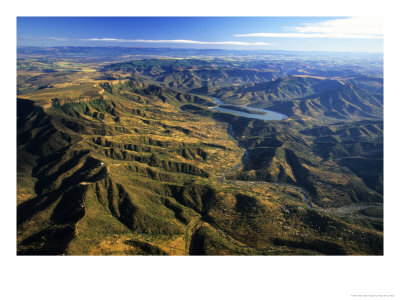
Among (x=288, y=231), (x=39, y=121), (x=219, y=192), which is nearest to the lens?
(x=288, y=231)

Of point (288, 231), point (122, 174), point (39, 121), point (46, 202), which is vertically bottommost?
point (288, 231)

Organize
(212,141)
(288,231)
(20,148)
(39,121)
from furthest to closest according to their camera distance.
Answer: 1. (212,141)
2. (39,121)
3. (20,148)
4. (288,231)

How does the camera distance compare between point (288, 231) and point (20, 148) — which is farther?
point (20, 148)

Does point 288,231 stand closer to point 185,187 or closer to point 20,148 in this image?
point 185,187

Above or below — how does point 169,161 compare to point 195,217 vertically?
above

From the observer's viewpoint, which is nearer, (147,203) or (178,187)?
(147,203)

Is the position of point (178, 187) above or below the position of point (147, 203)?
above

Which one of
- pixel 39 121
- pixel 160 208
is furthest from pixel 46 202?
pixel 39 121

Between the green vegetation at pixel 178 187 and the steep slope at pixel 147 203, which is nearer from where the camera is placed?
the steep slope at pixel 147 203

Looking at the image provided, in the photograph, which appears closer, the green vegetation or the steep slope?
the steep slope
